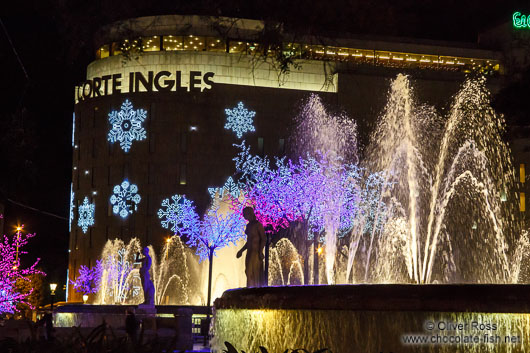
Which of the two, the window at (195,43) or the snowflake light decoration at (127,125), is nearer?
the snowflake light decoration at (127,125)

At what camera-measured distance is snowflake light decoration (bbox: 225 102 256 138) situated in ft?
214

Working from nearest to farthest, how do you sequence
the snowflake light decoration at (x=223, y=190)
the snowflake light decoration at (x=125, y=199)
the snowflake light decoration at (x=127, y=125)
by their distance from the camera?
1. the snowflake light decoration at (x=223, y=190)
2. the snowflake light decoration at (x=125, y=199)
3. the snowflake light decoration at (x=127, y=125)

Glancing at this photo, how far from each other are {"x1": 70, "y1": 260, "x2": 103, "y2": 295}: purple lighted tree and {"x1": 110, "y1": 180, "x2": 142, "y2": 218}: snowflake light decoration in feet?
14.7

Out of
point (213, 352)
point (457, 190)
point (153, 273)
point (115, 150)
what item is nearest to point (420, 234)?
point (457, 190)

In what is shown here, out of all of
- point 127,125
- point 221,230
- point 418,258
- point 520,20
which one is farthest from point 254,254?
point 520,20

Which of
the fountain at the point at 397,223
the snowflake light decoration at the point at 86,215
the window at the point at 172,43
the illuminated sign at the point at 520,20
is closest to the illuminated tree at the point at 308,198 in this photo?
the fountain at the point at 397,223

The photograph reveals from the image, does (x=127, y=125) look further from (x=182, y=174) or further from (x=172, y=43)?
(x=172, y=43)

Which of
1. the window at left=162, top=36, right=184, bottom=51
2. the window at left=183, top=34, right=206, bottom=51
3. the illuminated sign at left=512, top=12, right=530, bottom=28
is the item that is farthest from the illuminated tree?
the illuminated sign at left=512, top=12, right=530, bottom=28

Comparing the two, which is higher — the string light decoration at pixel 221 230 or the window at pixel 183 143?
the window at pixel 183 143

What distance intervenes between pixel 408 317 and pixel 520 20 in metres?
70.6

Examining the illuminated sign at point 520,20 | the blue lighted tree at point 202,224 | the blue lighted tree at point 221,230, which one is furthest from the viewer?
the illuminated sign at point 520,20

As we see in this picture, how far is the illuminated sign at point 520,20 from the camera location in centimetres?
7575

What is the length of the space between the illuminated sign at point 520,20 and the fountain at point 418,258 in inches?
262

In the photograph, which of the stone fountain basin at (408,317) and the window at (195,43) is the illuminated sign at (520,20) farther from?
the stone fountain basin at (408,317)
